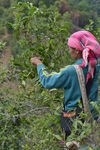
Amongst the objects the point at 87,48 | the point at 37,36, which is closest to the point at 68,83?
the point at 87,48

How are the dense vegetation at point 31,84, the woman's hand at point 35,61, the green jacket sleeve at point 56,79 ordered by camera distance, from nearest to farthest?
1. the green jacket sleeve at point 56,79
2. the woman's hand at point 35,61
3. the dense vegetation at point 31,84

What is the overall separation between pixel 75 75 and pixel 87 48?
211 mm

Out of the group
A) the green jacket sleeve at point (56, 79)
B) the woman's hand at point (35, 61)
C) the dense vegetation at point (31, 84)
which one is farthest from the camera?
the dense vegetation at point (31, 84)

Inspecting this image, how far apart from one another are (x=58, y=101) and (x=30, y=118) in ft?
1.78

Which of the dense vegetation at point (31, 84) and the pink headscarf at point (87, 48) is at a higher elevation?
the pink headscarf at point (87, 48)

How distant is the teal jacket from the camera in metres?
2.25

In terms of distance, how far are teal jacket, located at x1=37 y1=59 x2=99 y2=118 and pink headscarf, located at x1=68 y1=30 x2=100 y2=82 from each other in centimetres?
5

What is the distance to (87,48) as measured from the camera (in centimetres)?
227

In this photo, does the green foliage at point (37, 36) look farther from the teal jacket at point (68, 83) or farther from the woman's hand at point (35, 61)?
the teal jacket at point (68, 83)

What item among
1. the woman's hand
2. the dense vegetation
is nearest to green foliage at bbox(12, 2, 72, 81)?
the dense vegetation

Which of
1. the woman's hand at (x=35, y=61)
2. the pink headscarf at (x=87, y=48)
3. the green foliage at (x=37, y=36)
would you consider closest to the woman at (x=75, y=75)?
the pink headscarf at (x=87, y=48)

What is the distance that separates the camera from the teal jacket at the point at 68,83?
2.25 metres

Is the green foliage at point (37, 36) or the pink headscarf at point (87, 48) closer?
the pink headscarf at point (87, 48)

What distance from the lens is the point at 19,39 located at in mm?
2977
